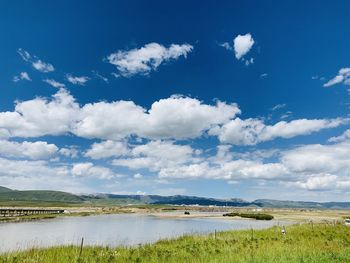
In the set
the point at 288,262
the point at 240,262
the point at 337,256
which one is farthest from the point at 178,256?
the point at 337,256

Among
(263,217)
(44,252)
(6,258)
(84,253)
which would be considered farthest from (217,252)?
(263,217)

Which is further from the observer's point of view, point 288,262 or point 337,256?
point 337,256

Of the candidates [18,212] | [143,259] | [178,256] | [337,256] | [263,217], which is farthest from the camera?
[263,217]

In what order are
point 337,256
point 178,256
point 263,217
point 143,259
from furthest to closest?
point 263,217
point 178,256
point 143,259
point 337,256

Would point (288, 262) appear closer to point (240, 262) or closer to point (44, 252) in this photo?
→ point (240, 262)

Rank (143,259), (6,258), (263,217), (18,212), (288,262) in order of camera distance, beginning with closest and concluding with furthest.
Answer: (288,262)
(6,258)
(143,259)
(18,212)
(263,217)

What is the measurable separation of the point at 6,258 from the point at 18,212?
94669mm

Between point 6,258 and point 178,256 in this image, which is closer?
point 6,258

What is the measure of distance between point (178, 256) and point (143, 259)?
10.6 feet

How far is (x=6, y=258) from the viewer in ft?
77.7

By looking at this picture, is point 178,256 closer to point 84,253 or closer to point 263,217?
point 84,253

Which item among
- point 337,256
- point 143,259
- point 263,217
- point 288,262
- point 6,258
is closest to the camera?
point 288,262

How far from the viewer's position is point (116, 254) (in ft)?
89.5

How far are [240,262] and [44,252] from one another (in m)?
16.0
